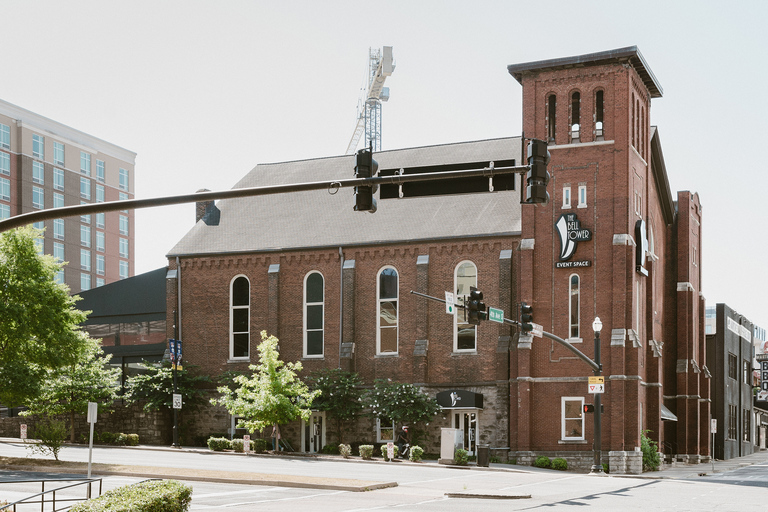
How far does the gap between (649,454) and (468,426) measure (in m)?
7.98

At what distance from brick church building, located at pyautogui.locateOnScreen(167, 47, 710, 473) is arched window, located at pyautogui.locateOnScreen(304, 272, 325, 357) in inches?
3.1

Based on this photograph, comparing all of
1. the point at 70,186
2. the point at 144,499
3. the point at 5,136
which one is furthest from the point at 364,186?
the point at 70,186

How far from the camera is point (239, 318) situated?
4859 cm

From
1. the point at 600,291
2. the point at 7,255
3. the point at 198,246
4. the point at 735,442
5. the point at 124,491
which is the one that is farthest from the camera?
the point at 735,442

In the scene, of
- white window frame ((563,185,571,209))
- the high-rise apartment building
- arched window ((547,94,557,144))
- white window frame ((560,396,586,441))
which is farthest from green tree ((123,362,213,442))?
the high-rise apartment building

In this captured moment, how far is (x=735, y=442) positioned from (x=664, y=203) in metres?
22.5

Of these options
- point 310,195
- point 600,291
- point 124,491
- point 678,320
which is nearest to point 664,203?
point 678,320

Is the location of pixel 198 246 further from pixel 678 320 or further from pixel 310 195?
pixel 678 320

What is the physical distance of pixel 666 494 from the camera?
25391 millimetres

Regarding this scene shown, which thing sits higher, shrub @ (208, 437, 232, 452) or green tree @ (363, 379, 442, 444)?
green tree @ (363, 379, 442, 444)

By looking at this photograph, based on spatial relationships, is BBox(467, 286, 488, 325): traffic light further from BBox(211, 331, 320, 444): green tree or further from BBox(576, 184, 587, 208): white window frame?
BBox(211, 331, 320, 444): green tree

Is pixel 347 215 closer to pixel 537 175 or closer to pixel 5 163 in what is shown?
pixel 537 175

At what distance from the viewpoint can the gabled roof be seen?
41.0 metres

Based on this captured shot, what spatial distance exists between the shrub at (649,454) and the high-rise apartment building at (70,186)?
5459cm
